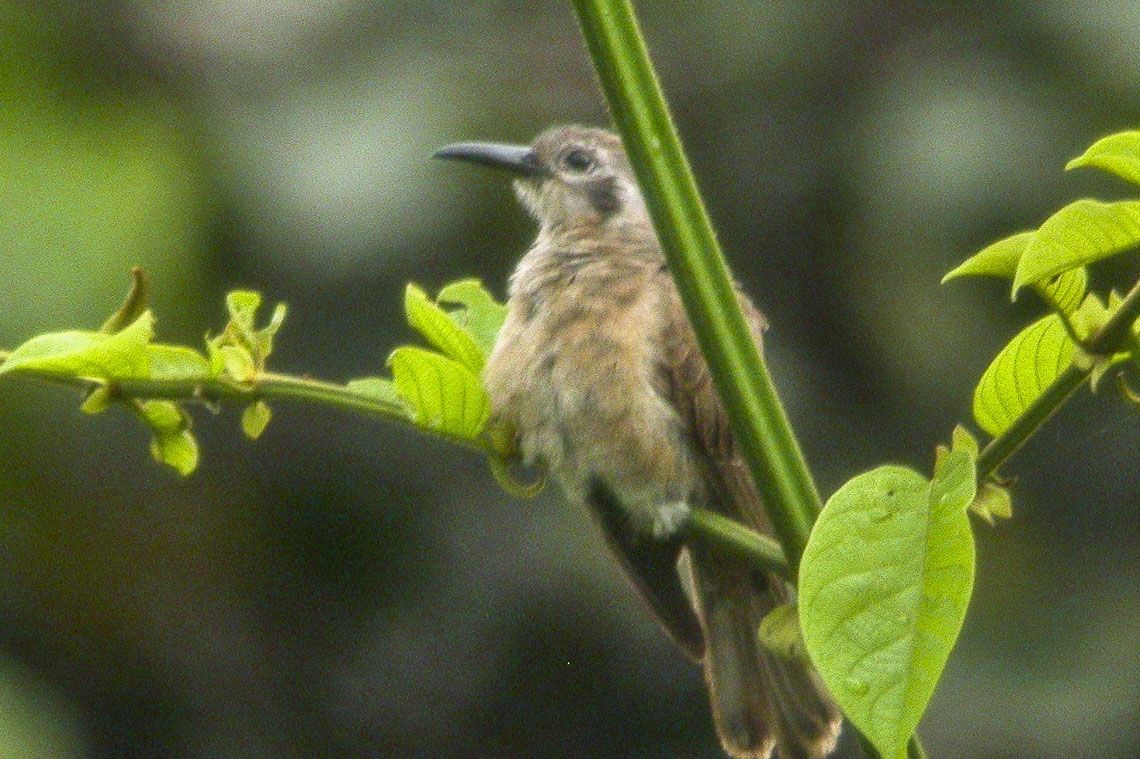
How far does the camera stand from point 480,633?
5203 millimetres

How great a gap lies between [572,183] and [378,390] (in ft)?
7.24

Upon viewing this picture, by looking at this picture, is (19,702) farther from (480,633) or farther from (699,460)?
(699,460)

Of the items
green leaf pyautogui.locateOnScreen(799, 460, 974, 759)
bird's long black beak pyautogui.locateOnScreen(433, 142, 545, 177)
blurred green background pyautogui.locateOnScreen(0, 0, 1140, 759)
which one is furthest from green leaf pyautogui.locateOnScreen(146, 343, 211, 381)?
blurred green background pyautogui.locateOnScreen(0, 0, 1140, 759)

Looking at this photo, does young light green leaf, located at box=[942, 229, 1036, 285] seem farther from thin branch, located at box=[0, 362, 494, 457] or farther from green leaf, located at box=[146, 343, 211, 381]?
green leaf, located at box=[146, 343, 211, 381]

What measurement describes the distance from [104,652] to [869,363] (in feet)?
8.23

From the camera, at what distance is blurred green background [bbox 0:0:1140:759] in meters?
4.32

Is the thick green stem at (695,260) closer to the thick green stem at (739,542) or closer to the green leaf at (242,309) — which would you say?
the thick green stem at (739,542)

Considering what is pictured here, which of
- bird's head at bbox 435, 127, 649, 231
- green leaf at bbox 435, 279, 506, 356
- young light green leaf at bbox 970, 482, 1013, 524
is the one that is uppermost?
green leaf at bbox 435, 279, 506, 356

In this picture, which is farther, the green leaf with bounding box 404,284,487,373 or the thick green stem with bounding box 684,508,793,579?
the green leaf with bounding box 404,284,487,373

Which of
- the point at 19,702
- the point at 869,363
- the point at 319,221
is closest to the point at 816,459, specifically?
the point at 869,363

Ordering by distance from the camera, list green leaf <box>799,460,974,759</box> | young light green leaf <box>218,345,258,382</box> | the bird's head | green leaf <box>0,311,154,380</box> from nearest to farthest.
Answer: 1. green leaf <box>799,460,974,759</box>
2. green leaf <box>0,311,154,380</box>
3. young light green leaf <box>218,345,258,382</box>
4. the bird's head

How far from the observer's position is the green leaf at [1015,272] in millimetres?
1352

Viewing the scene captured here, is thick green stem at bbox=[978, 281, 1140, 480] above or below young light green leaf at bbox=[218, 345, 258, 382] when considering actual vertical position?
below

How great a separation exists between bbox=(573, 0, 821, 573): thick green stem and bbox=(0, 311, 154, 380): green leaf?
48 cm
